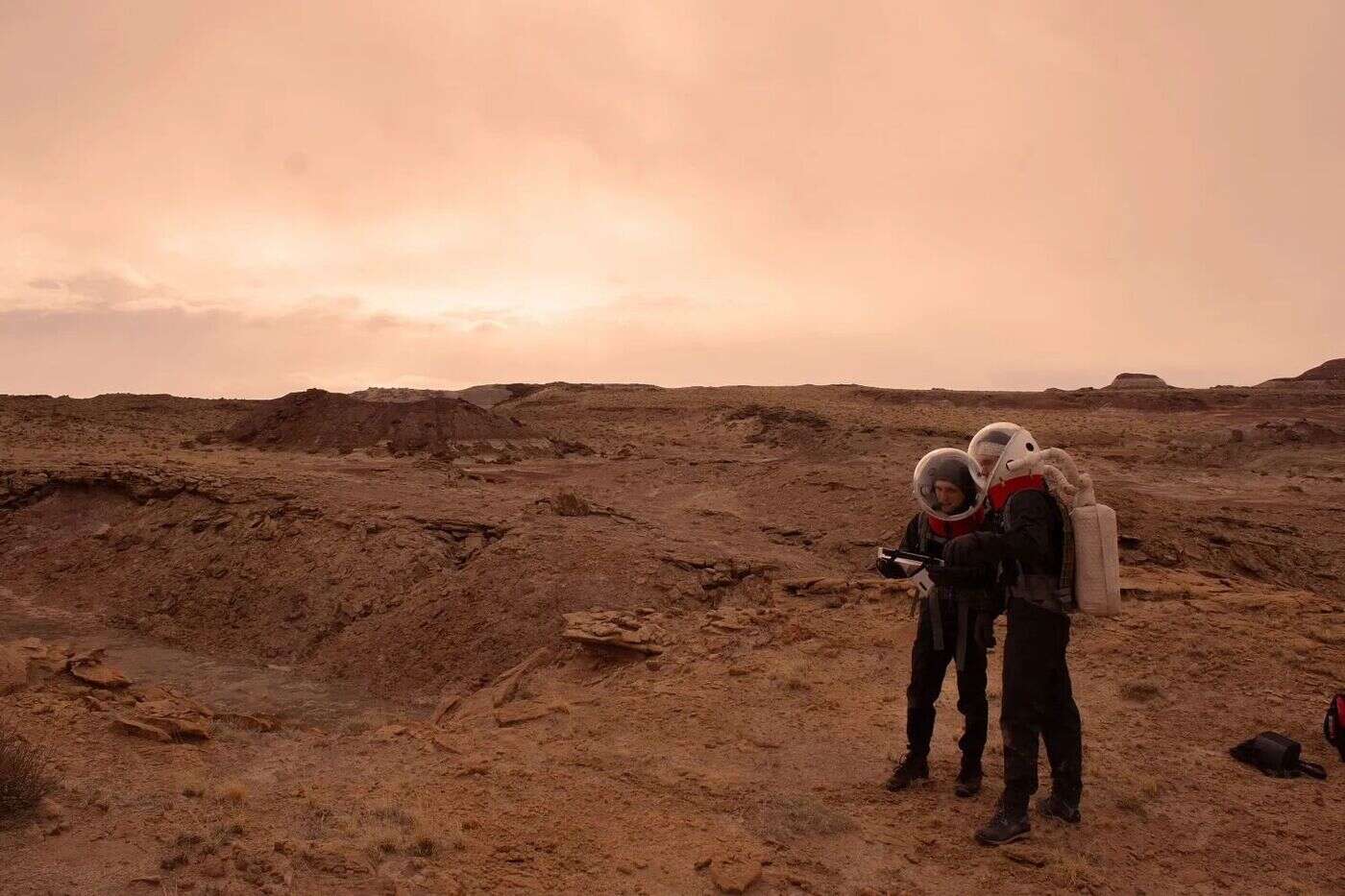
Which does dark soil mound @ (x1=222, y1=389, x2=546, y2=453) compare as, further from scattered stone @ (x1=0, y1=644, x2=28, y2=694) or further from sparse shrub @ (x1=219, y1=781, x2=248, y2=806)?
sparse shrub @ (x1=219, y1=781, x2=248, y2=806)

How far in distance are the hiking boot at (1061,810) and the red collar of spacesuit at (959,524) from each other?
1466 mm

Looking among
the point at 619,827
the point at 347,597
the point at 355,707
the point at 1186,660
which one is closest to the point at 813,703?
the point at 619,827

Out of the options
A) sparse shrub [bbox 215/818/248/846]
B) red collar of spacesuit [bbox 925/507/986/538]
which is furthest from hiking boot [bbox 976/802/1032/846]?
sparse shrub [bbox 215/818/248/846]

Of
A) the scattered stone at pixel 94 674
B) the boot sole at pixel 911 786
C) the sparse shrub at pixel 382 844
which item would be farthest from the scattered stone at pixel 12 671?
the boot sole at pixel 911 786

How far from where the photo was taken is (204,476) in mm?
14555

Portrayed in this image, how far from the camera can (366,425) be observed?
2458 centimetres

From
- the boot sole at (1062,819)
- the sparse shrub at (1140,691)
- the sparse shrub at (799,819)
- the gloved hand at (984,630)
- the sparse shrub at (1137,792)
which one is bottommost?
the sparse shrub at (799,819)

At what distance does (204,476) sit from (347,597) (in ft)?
18.4

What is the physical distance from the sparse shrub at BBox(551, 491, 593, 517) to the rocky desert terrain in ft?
0.42

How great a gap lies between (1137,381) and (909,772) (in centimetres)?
5585

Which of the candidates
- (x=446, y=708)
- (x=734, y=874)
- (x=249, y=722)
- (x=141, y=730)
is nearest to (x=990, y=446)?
(x=734, y=874)

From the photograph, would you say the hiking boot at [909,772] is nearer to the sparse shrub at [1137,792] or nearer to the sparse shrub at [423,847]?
the sparse shrub at [1137,792]

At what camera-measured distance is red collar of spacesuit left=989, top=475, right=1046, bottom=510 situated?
4.24 m

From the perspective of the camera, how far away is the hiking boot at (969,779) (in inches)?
188
